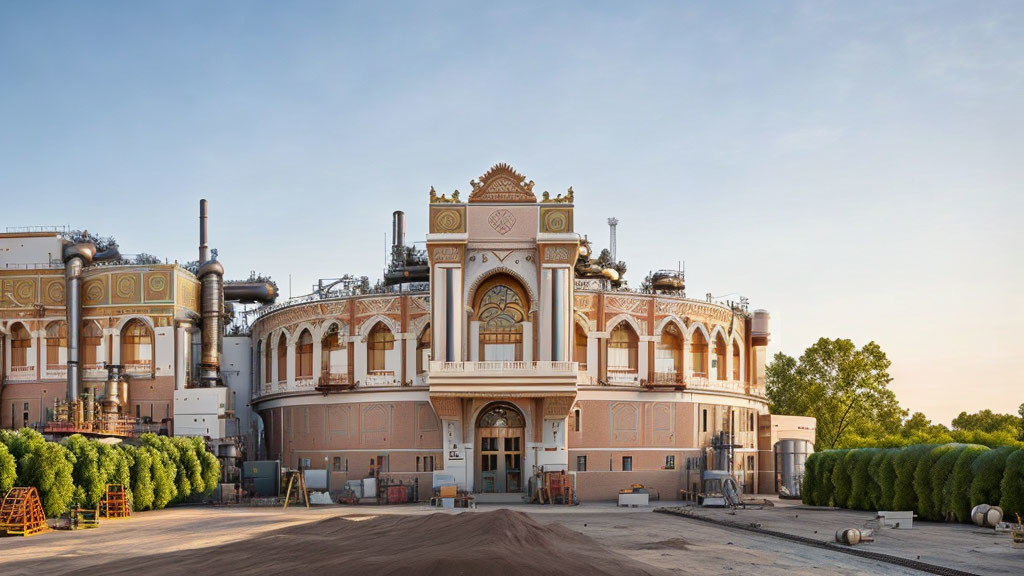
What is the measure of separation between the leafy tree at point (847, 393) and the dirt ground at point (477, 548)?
42.6m

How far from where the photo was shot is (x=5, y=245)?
70250mm

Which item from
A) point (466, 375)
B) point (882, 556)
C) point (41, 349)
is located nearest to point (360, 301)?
point (466, 375)

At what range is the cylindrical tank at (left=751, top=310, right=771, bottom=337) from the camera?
74062 millimetres

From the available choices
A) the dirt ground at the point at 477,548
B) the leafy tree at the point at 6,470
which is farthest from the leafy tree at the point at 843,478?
the leafy tree at the point at 6,470

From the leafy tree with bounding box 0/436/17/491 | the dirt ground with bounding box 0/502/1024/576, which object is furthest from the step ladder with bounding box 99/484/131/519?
the leafy tree with bounding box 0/436/17/491

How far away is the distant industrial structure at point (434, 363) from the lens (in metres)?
61.4

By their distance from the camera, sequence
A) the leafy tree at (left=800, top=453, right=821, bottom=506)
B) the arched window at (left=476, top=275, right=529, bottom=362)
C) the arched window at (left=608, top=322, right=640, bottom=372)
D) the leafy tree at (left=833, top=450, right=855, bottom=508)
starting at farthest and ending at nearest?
the arched window at (left=608, top=322, right=640, bottom=372)
the arched window at (left=476, top=275, right=529, bottom=362)
the leafy tree at (left=800, top=453, right=821, bottom=506)
the leafy tree at (left=833, top=450, right=855, bottom=508)

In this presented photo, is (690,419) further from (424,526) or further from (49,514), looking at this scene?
(49,514)

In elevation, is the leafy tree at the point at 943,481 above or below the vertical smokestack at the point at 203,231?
below

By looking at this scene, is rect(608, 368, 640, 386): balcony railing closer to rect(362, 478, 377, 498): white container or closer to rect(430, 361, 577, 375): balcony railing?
rect(430, 361, 577, 375): balcony railing

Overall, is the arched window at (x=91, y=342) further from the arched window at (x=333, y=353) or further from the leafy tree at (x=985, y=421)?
the leafy tree at (x=985, y=421)

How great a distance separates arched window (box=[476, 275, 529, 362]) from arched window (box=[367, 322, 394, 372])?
21.5 feet

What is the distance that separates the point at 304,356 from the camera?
69.6 meters

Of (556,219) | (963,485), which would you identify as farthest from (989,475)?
(556,219)
